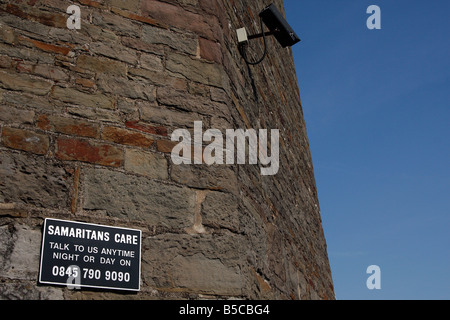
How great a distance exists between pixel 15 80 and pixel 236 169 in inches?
52.2

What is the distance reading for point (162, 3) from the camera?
3379 mm

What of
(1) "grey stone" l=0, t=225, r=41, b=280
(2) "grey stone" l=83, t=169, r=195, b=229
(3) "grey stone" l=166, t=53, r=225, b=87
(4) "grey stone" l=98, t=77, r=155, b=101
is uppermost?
(3) "grey stone" l=166, t=53, r=225, b=87

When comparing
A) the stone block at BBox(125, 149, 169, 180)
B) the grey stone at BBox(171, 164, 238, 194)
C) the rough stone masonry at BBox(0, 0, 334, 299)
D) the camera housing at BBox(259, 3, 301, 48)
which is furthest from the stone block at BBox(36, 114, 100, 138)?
the camera housing at BBox(259, 3, 301, 48)

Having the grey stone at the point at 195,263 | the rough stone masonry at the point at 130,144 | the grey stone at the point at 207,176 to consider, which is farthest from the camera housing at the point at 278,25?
the grey stone at the point at 195,263

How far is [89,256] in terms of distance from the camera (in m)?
2.48

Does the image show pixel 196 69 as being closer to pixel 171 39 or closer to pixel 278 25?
pixel 171 39

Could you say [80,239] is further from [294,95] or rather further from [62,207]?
[294,95]

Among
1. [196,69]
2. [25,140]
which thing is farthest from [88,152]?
[196,69]

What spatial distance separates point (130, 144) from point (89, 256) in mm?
667

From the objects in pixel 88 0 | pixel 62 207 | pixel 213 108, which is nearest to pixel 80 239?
pixel 62 207

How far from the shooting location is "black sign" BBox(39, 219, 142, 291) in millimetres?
2389

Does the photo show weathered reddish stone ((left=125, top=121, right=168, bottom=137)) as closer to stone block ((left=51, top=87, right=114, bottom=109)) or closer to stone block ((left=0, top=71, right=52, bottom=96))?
stone block ((left=51, top=87, right=114, bottom=109))

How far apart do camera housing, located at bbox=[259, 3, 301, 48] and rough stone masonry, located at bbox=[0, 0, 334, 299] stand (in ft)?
2.32
